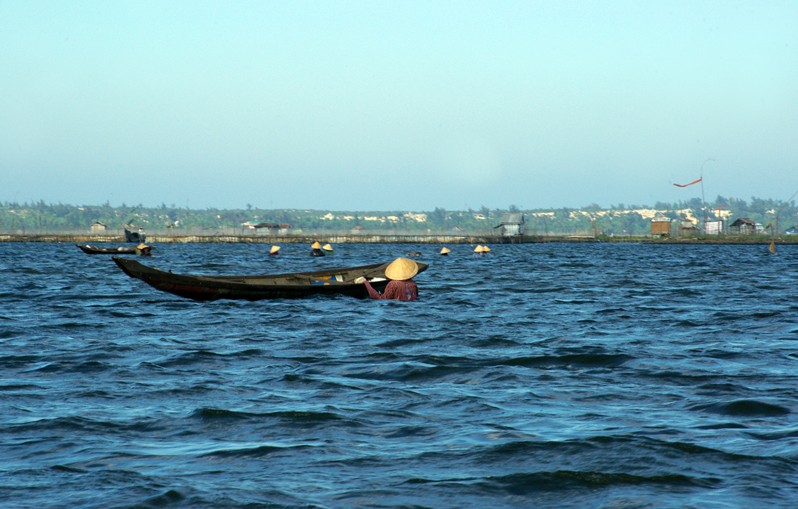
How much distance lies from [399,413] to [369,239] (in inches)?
7208

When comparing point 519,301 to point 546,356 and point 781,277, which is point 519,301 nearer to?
point 546,356

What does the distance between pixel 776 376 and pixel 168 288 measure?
65.5 feet

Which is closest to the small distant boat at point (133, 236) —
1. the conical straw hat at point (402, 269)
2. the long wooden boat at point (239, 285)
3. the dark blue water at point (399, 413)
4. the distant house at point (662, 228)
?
the distant house at point (662, 228)

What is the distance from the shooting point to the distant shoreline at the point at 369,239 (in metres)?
167

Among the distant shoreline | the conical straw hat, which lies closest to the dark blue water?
the conical straw hat

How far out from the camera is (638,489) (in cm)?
796

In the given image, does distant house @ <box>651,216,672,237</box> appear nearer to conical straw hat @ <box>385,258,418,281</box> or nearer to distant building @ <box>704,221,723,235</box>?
distant building @ <box>704,221,723,235</box>

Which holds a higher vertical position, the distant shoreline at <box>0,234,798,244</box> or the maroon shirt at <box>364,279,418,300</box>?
the maroon shirt at <box>364,279,418,300</box>

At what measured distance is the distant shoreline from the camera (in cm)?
16704

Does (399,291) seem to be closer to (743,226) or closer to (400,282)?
(400,282)

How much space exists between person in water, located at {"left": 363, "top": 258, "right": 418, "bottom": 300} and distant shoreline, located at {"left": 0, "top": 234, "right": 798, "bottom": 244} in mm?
148275

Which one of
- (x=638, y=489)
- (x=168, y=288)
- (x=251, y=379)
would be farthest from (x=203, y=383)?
(x=168, y=288)

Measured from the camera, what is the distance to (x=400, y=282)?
26.7 metres

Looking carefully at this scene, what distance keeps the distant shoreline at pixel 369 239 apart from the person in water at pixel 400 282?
486 ft
